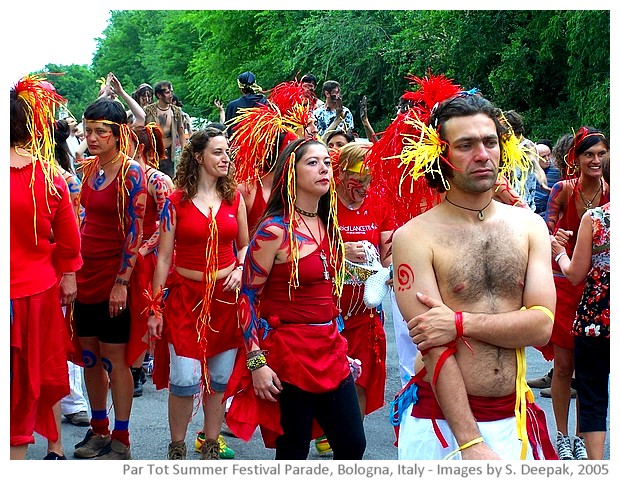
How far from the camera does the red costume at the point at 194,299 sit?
535 centimetres

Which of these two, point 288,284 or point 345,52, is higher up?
point 345,52

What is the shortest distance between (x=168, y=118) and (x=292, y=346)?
23.3 feet

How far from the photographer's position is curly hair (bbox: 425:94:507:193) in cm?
340

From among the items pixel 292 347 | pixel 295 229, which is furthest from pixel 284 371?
pixel 295 229

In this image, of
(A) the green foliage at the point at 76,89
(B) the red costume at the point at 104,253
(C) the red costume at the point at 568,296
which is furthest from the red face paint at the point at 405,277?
(A) the green foliage at the point at 76,89

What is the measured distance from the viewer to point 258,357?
4.27m

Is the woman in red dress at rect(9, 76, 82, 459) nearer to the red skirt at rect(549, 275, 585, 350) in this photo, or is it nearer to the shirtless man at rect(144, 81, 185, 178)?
the red skirt at rect(549, 275, 585, 350)

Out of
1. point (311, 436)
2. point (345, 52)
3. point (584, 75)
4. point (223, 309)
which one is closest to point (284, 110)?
point (223, 309)

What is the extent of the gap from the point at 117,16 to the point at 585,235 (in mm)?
78830

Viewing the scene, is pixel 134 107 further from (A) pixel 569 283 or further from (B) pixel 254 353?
(B) pixel 254 353

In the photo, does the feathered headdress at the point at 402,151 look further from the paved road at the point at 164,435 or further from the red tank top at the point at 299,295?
the paved road at the point at 164,435

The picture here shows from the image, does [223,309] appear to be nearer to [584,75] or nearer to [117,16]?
[584,75]

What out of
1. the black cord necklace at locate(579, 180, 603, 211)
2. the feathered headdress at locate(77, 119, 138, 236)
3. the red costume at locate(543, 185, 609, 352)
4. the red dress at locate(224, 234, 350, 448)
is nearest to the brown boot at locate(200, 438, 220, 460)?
the red dress at locate(224, 234, 350, 448)

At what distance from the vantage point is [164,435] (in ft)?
20.3
